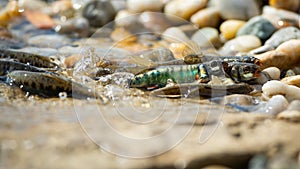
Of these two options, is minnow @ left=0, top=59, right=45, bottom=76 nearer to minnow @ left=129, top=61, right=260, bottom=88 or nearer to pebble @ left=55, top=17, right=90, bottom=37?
minnow @ left=129, top=61, right=260, bottom=88

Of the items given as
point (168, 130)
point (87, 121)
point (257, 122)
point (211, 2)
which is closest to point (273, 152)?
point (257, 122)

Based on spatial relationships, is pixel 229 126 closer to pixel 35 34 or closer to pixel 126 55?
pixel 126 55

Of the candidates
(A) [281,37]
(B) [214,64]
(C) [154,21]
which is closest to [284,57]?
(A) [281,37]

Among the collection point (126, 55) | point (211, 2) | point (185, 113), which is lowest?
point (185, 113)

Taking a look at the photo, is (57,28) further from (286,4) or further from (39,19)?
(286,4)

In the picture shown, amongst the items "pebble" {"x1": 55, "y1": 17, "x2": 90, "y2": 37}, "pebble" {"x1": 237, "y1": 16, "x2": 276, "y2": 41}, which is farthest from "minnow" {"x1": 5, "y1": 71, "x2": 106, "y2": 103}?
"pebble" {"x1": 55, "y1": 17, "x2": 90, "y2": 37}

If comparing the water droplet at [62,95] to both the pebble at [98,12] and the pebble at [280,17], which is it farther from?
the pebble at [98,12]

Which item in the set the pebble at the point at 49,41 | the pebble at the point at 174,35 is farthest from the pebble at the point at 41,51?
the pebble at the point at 174,35
